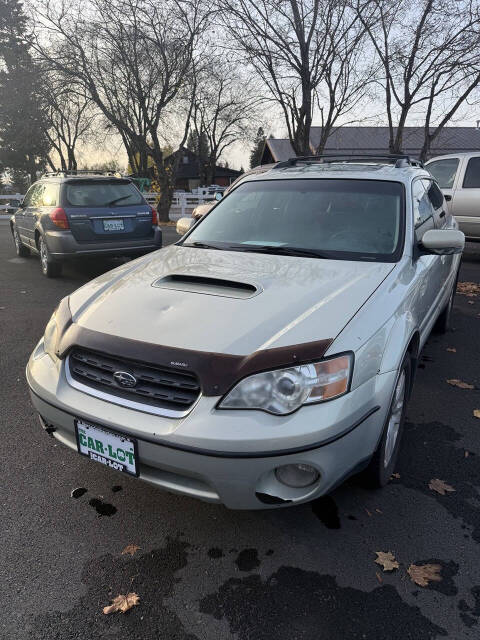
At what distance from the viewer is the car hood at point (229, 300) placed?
2.10 m

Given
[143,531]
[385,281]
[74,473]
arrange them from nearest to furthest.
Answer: [143,531], [385,281], [74,473]

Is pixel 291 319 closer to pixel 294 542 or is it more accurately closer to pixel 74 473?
pixel 294 542

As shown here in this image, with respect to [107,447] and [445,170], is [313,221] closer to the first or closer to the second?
[107,447]

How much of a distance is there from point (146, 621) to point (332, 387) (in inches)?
46.3

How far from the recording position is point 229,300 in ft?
7.81

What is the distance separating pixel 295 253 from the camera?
9.95 feet

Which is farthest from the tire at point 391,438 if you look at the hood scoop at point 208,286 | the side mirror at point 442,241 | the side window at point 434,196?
the side window at point 434,196

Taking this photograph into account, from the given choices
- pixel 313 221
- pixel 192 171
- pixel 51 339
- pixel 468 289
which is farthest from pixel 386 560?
pixel 192 171

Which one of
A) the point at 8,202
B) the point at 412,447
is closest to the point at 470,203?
the point at 412,447

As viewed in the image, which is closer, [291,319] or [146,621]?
[146,621]

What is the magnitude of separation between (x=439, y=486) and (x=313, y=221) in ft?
6.00

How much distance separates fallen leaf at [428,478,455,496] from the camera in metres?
2.64

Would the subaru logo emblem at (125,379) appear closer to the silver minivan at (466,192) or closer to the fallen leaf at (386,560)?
the fallen leaf at (386,560)

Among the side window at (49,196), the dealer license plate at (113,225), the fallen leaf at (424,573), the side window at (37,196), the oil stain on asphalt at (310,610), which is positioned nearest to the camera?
the oil stain on asphalt at (310,610)
